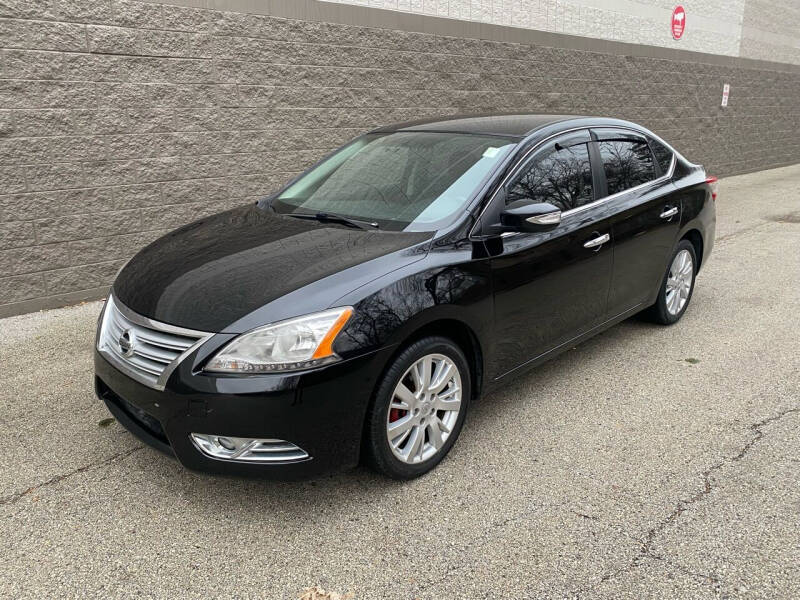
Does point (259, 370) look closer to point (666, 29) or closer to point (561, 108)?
point (561, 108)

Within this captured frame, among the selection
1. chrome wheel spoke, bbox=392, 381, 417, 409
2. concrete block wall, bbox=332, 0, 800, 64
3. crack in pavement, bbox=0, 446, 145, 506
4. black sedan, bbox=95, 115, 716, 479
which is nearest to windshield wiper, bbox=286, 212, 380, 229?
black sedan, bbox=95, 115, 716, 479

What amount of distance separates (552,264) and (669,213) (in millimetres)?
1561

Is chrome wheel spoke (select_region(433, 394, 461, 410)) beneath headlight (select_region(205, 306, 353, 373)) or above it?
beneath

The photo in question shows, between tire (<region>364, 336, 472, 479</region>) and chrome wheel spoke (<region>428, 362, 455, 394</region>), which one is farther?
chrome wheel spoke (<region>428, 362, 455, 394</region>)

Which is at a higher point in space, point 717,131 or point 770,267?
point 717,131

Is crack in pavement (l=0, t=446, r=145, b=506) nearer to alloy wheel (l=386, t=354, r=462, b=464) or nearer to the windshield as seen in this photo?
alloy wheel (l=386, t=354, r=462, b=464)

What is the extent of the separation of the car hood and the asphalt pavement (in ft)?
2.85

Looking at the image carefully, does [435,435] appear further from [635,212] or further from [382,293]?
[635,212]

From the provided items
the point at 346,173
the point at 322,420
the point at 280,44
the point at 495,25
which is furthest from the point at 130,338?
the point at 495,25

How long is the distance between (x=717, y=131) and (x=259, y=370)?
48.6ft

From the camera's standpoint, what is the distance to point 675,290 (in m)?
Answer: 5.11

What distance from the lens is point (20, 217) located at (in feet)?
17.9

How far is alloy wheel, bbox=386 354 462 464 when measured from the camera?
116 inches

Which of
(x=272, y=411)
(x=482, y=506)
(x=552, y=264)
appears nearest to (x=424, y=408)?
(x=482, y=506)
